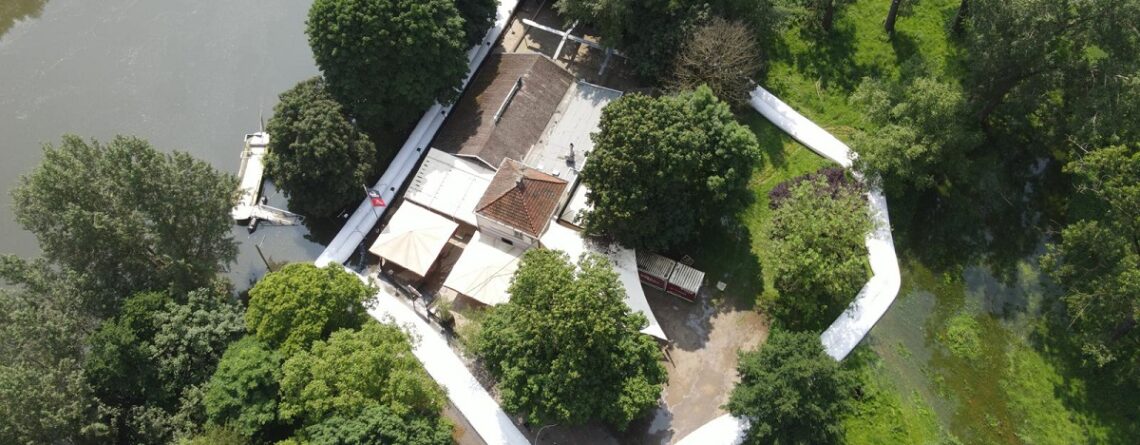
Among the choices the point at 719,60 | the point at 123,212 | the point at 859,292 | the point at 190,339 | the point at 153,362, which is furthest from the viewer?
the point at 719,60

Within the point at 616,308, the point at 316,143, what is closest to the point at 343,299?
the point at 316,143

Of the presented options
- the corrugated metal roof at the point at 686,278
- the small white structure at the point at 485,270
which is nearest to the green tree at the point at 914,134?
the corrugated metal roof at the point at 686,278

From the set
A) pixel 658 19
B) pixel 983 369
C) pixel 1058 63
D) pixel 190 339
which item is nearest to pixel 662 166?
pixel 658 19

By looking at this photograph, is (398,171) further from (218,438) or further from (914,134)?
(914,134)

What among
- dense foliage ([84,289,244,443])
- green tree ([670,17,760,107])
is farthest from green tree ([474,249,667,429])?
green tree ([670,17,760,107])

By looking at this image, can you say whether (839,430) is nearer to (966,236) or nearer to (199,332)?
(966,236)

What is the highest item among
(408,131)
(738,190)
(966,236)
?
(408,131)

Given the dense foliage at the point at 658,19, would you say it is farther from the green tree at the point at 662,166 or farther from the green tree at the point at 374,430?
the green tree at the point at 374,430
